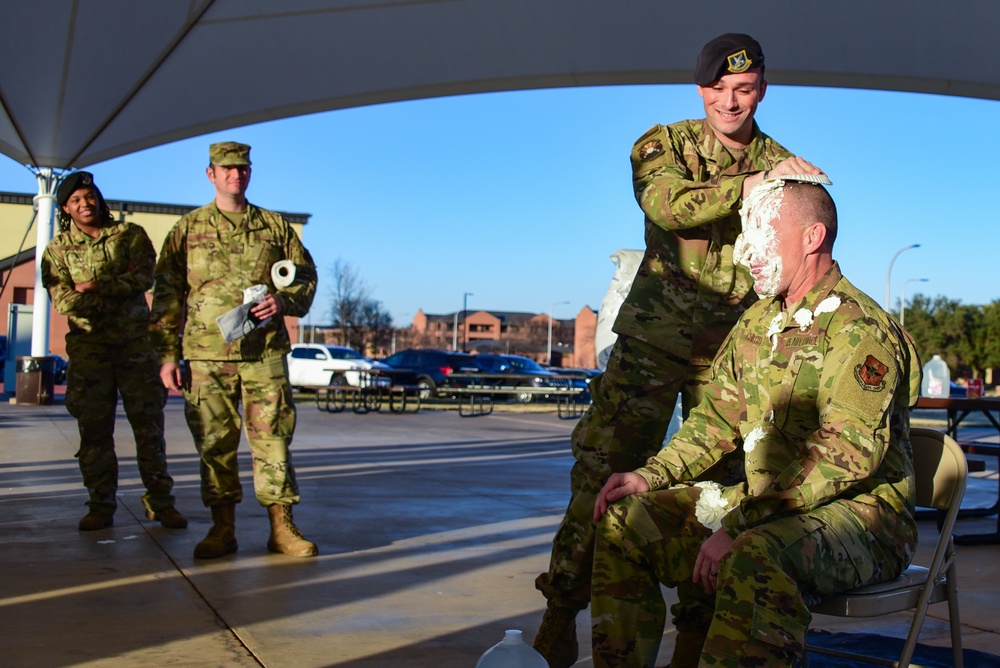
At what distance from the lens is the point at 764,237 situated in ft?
8.77

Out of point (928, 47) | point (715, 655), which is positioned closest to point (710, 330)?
point (715, 655)

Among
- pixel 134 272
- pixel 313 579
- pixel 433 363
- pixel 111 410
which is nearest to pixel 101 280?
pixel 134 272

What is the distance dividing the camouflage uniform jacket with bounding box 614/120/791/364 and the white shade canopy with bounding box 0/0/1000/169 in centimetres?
509

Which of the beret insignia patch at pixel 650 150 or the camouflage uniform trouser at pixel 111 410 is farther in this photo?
the camouflage uniform trouser at pixel 111 410

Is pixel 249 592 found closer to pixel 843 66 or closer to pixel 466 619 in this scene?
pixel 466 619

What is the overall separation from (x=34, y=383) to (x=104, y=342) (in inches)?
525

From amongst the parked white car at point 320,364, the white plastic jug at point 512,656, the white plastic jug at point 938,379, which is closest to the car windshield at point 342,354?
the parked white car at point 320,364

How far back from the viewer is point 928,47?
786cm

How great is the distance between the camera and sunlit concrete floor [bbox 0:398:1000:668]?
3.51m

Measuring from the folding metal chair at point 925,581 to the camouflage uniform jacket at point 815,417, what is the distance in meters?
0.10

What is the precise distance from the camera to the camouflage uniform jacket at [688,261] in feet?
10.6

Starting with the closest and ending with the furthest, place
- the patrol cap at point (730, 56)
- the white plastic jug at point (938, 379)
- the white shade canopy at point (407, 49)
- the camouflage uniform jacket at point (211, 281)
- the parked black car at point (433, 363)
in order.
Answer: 1. the patrol cap at point (730, 56)
2. the camouflage uniform jacket at point (211, 281)
3. the white shade canopy at point (407, 49)
4. the white plastic jug at point (938, 379)
5. the parked black car at point (433, 363)

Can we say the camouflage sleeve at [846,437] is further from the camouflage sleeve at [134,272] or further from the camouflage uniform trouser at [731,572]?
the camouflage sleeve at [134,272]

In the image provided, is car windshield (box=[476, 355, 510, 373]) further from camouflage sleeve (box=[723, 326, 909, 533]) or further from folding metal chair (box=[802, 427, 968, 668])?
camouflage sleeve (box=[723, 326, 909, 533])
